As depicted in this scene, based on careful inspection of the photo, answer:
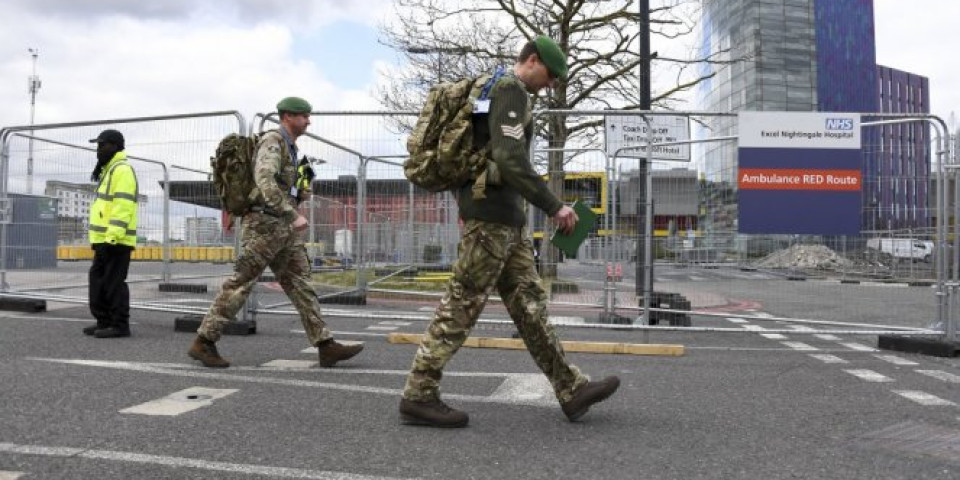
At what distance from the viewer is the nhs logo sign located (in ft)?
23.3

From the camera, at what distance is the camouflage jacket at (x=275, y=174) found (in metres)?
4.95

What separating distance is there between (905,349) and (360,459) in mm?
6012

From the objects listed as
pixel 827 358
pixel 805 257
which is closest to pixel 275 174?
pixel 827 358

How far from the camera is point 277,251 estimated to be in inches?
208

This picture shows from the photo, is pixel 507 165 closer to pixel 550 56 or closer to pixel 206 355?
pixel 550 56

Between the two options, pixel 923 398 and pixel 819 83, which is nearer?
pixel 923 398

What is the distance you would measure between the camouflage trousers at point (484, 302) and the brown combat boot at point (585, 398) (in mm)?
34

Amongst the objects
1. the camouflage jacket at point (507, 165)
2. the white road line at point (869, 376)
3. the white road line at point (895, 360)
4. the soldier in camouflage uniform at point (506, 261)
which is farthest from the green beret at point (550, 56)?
the white road line at point (895, 360)

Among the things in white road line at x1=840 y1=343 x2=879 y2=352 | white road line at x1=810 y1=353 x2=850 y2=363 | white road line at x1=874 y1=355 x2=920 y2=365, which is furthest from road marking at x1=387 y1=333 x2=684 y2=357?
white road line at x1=840 y1=343 x2=879 y2=352

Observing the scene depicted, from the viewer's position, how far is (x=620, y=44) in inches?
689

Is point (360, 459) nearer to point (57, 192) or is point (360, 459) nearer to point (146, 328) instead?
point (146, 328)

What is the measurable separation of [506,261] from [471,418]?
2.86ft

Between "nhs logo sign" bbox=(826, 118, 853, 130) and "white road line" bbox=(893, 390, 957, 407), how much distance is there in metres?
3.28

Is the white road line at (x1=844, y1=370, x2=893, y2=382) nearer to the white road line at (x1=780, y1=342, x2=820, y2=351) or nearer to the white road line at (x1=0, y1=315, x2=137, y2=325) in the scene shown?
the white road line at (x1=780, y1=342, x2=820, y2=351)
